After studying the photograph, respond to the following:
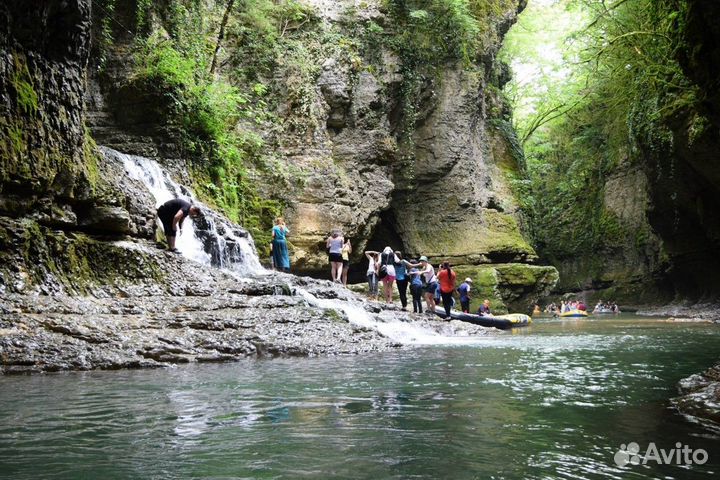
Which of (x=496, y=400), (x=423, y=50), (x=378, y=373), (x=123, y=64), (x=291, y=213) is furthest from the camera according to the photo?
(x=423, y=50)

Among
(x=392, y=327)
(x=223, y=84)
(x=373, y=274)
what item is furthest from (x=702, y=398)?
(x=223, y=84)

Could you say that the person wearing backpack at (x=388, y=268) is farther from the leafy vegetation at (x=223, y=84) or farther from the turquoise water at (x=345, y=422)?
the turquoise water at (x=345, y=422)

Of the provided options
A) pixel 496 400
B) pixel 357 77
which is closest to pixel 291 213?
pixel 357 77

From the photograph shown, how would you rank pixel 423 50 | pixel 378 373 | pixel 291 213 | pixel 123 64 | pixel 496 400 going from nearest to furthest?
pixel 496 400 < pixel 378 373 < pixel 123 64 < pixel 291 213 < pixel 423 50

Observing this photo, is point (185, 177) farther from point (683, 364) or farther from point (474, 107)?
point (474, 107)

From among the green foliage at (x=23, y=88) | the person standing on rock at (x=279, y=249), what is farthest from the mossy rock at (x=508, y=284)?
the green foliage at (x=23, y=88)

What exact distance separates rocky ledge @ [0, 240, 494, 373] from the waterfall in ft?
8.42

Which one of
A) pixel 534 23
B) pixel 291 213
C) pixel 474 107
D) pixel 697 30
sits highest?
pixel 534 23

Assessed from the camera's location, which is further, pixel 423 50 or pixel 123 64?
pixel 423 50

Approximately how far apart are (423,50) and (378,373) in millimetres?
19902

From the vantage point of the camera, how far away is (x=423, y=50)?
23875 mm

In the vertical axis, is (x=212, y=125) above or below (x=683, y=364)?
above

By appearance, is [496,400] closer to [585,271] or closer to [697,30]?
[697,30]

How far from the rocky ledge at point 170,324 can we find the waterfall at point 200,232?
8.42ft
